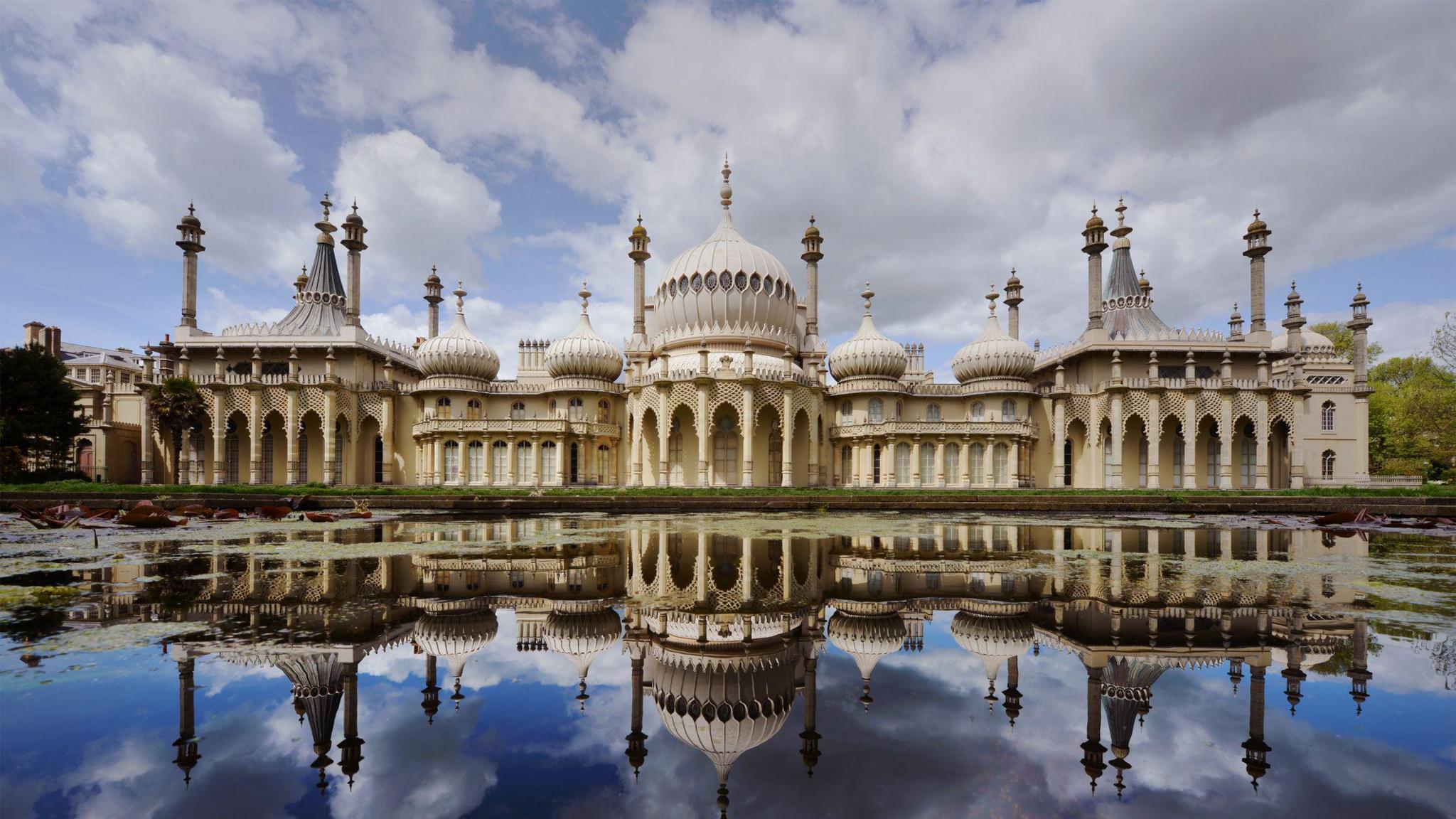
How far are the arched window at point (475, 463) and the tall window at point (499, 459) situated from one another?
0.48 meters

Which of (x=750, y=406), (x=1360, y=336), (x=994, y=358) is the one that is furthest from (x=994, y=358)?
(x=1360, y=336)

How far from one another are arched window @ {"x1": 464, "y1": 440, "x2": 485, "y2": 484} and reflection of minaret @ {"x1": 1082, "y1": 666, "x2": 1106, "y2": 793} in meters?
33.0

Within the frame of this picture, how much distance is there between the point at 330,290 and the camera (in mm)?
40375

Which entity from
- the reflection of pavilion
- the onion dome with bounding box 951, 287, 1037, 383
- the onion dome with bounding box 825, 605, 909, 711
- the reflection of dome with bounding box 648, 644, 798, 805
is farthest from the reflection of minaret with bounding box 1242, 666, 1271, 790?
the onion dome with bounding box 951, 287, 1037, 383

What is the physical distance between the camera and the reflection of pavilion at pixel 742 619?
372 cm

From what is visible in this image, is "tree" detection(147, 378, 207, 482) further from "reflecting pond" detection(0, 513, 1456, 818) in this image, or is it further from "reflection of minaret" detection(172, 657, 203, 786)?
"reflection of minaret" detection(172, 657, 203, 786)

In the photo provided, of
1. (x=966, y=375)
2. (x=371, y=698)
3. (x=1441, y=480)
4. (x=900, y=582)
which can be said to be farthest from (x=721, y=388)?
(x=1441, y=480)

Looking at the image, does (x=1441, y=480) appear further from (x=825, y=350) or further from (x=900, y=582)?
(x=900, y=582)

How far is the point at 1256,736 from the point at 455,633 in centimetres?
559

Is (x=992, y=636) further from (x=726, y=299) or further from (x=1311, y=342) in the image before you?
(x=1311, y=342)

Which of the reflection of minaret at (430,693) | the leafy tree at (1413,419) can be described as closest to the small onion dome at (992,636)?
the reflection of minaret at (430,693)

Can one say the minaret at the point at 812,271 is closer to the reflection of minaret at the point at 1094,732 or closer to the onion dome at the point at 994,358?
the onion dome at the point at 994,358

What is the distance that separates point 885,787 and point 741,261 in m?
33.0

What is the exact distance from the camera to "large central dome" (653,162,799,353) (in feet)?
110
